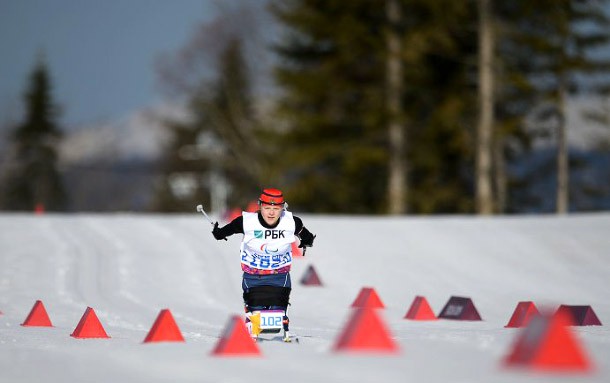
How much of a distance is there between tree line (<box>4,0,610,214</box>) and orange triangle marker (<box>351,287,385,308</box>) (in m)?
21.2

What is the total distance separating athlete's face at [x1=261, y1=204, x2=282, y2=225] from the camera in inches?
457

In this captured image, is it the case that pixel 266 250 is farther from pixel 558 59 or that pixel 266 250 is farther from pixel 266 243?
pixel 558 59

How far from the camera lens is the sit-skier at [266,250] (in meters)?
11.6

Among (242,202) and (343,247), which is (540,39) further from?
(242,202)

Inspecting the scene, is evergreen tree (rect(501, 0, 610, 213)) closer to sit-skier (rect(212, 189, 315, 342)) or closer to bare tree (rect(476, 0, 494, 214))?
bare tree (rect(476, 0, 494, 214))

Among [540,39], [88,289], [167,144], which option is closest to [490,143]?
[540,39]

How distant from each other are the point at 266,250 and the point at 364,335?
353 centimetres

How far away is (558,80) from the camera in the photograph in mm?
Answer: 43688

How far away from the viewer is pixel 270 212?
38.1 ft

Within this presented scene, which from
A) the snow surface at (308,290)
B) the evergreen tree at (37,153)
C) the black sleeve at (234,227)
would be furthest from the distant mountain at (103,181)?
the black sleeve at (234,227)

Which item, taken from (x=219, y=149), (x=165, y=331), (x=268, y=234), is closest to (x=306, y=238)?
(x=268, y=234)

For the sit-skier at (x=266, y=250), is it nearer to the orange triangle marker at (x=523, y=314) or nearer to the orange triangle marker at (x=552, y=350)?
the orange triangle marker at (x=523, y=314)

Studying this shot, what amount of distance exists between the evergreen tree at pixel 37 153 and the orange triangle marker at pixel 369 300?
239 feet

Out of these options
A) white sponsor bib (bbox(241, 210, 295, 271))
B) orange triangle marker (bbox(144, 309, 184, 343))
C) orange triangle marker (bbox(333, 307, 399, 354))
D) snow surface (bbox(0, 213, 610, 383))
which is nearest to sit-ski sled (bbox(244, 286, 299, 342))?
white sponsor bib (bbox(241, 210, 295, 271))
